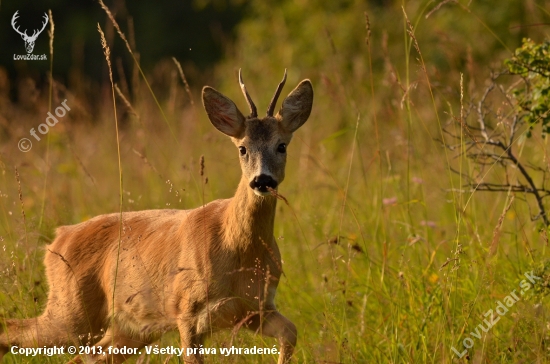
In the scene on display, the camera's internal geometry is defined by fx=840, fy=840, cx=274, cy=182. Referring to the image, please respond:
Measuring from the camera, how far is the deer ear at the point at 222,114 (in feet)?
15.1

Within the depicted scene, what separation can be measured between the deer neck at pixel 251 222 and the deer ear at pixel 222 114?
16.3 inches

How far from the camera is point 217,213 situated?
462 centimetres

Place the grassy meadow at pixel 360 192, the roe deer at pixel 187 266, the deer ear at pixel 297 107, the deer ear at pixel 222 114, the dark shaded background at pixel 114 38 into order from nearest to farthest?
the grassy meadow at pixel 360 192
the roe deer at pixel 187 266
the deer ear at pixel 222 114
the deer ear at pixel 297 107
the dark shaded background at pixel 114 38

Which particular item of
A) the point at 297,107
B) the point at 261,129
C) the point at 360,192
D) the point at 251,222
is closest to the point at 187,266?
the point at 251,222

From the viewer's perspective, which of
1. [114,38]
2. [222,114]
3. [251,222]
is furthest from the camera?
[114,38]

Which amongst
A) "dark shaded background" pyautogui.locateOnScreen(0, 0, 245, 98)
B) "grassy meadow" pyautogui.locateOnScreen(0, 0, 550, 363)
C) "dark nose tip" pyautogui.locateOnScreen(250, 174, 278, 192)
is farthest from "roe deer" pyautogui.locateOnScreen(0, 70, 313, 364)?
"dark shaded background" pyautogui.locateOnScreen(0, 0, 245, 98)

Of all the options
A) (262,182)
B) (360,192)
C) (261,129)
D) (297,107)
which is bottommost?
(360,192)

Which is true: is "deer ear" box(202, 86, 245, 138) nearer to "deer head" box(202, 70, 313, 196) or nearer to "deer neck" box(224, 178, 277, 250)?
"deer head" box(202, 70, 313, 196)

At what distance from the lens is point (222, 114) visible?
4.62 meters

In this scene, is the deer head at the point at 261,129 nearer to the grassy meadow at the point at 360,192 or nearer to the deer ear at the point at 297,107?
the deer ear at the point at 297,107

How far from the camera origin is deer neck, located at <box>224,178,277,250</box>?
4309mm

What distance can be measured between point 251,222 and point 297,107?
2.66ft

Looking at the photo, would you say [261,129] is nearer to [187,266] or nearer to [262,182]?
[262,182]

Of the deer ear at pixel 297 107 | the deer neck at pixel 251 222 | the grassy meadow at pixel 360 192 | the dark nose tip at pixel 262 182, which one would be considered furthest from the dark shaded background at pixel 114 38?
the dark nose tip at pixel 262 182
